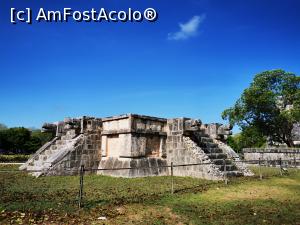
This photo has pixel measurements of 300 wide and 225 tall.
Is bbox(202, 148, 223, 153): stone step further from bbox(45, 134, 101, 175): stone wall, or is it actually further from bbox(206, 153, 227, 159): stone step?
bbox(45, 134, 101, 175): stone wall

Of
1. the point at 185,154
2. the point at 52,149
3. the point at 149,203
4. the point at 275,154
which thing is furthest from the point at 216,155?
the point at 275,154

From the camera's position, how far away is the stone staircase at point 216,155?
12453mm

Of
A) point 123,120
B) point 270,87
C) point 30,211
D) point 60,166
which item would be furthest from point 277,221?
point 270,87

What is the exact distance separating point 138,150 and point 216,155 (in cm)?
378

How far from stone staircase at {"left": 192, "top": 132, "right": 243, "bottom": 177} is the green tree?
1799cm

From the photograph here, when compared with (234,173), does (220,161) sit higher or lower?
higher

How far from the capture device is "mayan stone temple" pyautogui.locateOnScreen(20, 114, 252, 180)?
12.1 m

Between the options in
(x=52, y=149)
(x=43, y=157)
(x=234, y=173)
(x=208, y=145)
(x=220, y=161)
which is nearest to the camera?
(x=234, y=173)

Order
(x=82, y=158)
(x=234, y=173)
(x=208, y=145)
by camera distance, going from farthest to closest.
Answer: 1. (x=208, y=145)
2. (x=82, y=158)
3. (x=234, y=173)

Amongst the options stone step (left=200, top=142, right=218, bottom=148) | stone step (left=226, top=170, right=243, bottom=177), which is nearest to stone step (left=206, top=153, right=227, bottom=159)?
stone step (left=200, top=142, right=218, bottom=148)

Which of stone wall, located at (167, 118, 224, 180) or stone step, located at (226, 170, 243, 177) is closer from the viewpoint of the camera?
stone wall, located at (167, 118, 224, 180)

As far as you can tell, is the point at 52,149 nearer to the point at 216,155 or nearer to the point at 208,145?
the point at 208,145

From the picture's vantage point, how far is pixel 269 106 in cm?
3042

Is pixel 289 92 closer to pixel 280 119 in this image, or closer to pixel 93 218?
pixel 280 119
